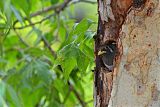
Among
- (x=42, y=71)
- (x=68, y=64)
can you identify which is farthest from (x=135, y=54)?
(x=42, y=71)

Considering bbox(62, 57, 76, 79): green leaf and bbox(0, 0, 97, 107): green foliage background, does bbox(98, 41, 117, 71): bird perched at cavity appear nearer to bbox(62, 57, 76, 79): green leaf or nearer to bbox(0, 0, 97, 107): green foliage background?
bbox(62, 57, 76, 79): green leaf

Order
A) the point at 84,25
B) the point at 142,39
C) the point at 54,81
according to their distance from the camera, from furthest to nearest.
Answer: the point at 54,81 → the point at 84,25 → the point at 142,39

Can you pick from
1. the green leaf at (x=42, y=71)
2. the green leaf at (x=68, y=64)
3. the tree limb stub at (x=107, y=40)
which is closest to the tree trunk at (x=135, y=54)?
the tree limb stub at (x=107, y=40)

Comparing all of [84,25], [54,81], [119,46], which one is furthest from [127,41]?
[54,81]

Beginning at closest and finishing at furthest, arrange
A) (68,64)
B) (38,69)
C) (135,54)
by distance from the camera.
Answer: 1. (135,54)
2. (68,64)
3. (38,69)

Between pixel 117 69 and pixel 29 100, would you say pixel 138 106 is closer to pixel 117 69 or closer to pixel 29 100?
pixel 117 69

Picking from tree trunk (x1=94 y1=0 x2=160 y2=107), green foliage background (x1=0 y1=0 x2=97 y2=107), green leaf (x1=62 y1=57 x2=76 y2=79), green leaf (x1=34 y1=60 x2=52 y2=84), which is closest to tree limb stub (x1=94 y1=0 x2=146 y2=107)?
tree trunk (x1=94 y1=0 x2=160 y2=107)

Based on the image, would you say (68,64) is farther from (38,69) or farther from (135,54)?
(38,69)
